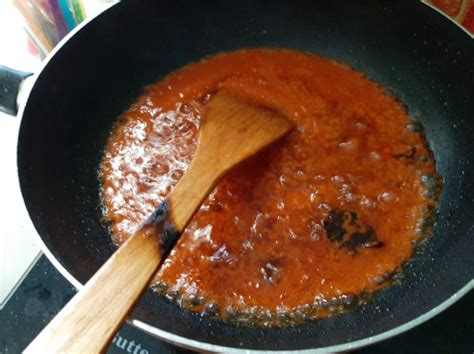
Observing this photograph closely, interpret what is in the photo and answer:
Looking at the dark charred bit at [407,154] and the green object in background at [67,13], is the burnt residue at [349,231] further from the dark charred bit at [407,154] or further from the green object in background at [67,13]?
the green object in background at [67,13]

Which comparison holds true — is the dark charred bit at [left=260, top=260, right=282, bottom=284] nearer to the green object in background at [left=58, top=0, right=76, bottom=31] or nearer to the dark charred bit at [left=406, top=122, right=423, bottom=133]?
the dark charred bit at [left=406, top=122, right=423, bottom=133]

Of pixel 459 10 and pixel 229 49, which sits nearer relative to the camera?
pixel 459 10

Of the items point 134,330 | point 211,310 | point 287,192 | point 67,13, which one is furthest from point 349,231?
point 67,13

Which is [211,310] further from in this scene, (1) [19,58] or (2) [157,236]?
(1) [19,58]

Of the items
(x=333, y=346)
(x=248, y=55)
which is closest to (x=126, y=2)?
(x=248, y=55)

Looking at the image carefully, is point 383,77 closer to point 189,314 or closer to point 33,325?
point 189,314

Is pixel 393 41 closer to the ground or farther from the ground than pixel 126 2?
farther from the ground

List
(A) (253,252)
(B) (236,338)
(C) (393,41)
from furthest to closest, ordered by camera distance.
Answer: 1. (C) (393,41)
2. (A) (253,252)
3. (B) (236,338)
